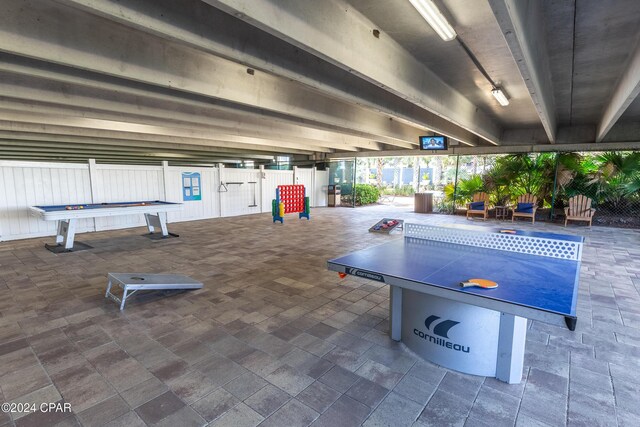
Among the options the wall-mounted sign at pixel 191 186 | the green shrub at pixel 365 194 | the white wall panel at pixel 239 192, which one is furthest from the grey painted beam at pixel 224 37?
the green shrub at pixel 365 194

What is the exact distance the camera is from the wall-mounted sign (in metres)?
10.9

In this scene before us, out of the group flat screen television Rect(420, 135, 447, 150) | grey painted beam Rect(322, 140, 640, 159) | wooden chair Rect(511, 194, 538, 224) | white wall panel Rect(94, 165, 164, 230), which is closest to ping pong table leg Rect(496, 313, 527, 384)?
flat screen television Rect(420, 135, 447, 150)

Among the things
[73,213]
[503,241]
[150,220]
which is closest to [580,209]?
[503,241]

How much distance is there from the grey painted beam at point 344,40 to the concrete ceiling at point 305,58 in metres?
0.01

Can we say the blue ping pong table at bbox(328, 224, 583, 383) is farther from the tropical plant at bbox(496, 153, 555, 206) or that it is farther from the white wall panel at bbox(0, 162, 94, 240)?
the tropical plant at bbox(496, 153, 555, 206)

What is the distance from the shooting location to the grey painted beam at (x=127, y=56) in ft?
10.5

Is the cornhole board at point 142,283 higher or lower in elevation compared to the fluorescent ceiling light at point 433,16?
lower

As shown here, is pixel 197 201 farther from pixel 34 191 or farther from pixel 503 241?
pixel 503 241

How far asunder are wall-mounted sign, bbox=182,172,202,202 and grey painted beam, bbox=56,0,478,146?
7.58 metres

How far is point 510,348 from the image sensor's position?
2.50 m

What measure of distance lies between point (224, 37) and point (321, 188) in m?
13.6

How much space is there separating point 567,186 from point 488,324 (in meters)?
12.1

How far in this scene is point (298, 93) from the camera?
637 centimetres

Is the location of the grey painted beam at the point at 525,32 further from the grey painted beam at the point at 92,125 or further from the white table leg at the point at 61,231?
the white table leg at the point at 61,231
